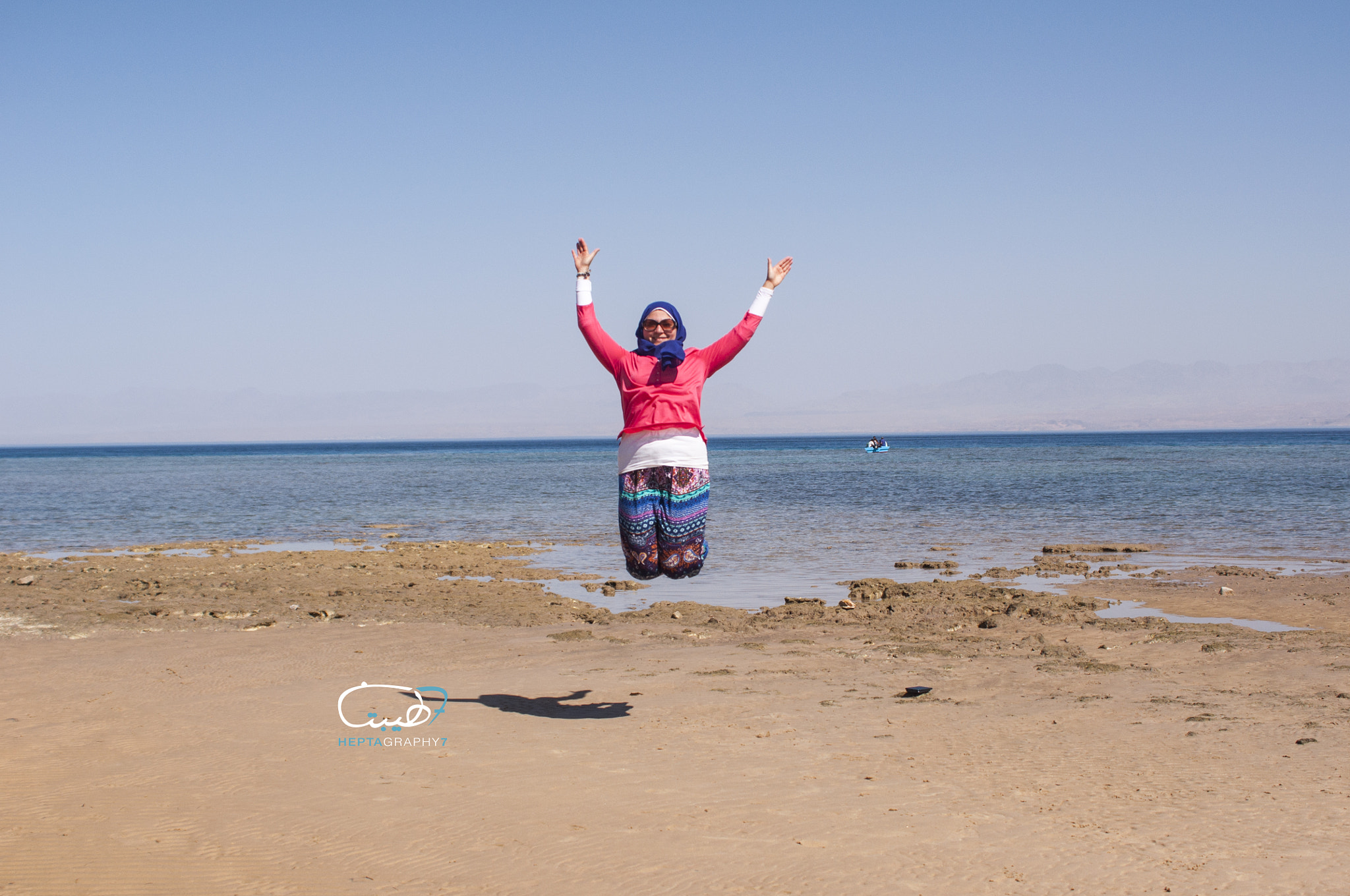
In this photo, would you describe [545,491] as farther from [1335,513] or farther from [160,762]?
[160,762]

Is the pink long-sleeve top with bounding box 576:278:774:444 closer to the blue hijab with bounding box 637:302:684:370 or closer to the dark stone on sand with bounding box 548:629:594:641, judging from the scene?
the blue hijab with bounding box 637:302:684:370

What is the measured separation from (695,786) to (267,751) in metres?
2.70

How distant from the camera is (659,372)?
6.16 m

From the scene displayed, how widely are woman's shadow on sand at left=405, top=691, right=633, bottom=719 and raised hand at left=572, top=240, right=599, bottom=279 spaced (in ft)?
10.4

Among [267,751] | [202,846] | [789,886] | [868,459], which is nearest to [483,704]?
[267,751]

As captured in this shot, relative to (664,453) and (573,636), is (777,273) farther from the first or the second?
(573,636)

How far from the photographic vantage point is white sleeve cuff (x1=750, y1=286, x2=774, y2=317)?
6406 mm

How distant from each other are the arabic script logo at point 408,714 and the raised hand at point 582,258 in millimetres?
3296

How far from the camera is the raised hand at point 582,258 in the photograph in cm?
648

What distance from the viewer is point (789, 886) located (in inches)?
161

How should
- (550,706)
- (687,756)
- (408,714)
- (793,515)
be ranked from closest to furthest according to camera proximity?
1. (687,756)
2. (408,714)
3. (550,706)
4. (793,515)

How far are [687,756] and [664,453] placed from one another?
1.87 metres

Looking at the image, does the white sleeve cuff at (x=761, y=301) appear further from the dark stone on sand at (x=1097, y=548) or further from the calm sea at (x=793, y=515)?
the dark stone on sand at (x=1097, y=548)

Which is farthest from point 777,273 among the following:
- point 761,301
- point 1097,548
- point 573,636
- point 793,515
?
point 793,515
